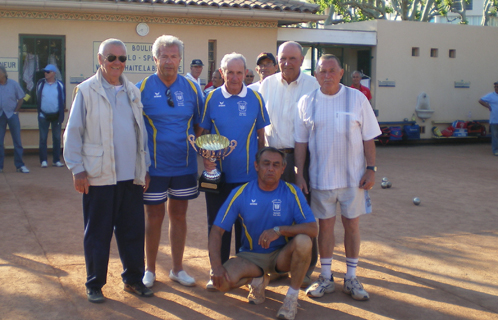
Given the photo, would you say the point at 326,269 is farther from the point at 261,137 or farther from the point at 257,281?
the point at 261,137

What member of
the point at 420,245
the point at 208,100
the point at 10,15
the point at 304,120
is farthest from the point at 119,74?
the point at 10,15

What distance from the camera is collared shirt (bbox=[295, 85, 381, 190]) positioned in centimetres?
439

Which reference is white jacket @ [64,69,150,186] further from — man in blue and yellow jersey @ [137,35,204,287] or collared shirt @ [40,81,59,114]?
collared shirt @ [40,81,59,114]

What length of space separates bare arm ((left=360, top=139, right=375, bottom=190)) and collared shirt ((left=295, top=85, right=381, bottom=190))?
0.04m

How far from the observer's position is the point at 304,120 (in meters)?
4.51

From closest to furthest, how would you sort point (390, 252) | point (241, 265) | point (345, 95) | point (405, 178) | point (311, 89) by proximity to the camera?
point (241, 265), point (345, 95), point (311, 89), point (390, 252), point (405, 178)

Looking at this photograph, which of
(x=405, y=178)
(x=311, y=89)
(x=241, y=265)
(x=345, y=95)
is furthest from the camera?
(x=405, y=178)

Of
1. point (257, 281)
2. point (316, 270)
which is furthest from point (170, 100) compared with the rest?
point (316, 270)

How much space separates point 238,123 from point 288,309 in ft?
4.97

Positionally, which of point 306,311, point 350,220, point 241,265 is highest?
point 350,220

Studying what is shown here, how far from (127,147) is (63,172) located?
6.53 m

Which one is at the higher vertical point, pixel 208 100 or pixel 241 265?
pixel 208 100

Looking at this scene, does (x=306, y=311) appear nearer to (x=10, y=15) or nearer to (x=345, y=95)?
(x=345, y=95)

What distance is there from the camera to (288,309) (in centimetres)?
395
